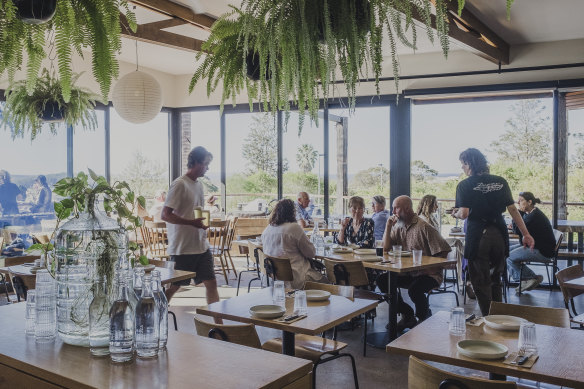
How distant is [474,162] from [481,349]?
2818 mm

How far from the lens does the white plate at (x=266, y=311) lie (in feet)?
9.74

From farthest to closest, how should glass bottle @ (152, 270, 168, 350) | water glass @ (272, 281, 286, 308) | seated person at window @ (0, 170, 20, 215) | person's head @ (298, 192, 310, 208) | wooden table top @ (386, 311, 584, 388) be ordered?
1. person's head @ (298, 192, 310, 208)
2. seated person at window @ (0, 170, 20, 215)
3. water glass @ (272, 281, 286, 308)
4. wooden table top @ (386, 311, 584, 388)
5. glass bottle @ (152, 270, 168, 350)

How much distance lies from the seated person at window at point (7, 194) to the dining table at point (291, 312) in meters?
5.30

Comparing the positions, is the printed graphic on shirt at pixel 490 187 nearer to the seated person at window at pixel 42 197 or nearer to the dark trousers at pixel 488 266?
the dark trousers at pixel 488 266

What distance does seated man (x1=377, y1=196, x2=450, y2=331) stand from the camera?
507cm

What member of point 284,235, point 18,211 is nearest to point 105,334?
point 284,235

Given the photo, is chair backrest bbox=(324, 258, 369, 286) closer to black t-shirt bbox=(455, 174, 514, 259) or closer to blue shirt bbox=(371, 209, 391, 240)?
black t-shirt bbox=(455, 174, 514, 259)

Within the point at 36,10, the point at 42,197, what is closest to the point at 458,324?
the point at 36,10

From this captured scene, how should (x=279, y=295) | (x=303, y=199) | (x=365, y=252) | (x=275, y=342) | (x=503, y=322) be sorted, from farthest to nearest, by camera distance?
(x=303, y=199) < (x=365, y=252) < (x=275, y=342) < (x=279, y=295) < (x=503, y=322)

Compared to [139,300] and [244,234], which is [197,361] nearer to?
[139,300]

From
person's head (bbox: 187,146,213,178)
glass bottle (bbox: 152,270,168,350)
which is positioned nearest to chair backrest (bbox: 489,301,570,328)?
glass bottle (bbox: 152,270,168,350)

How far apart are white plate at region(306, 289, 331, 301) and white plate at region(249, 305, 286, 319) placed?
31cm

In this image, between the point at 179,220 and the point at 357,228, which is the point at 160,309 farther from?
the point at 357,228

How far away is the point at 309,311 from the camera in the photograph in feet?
10.2
